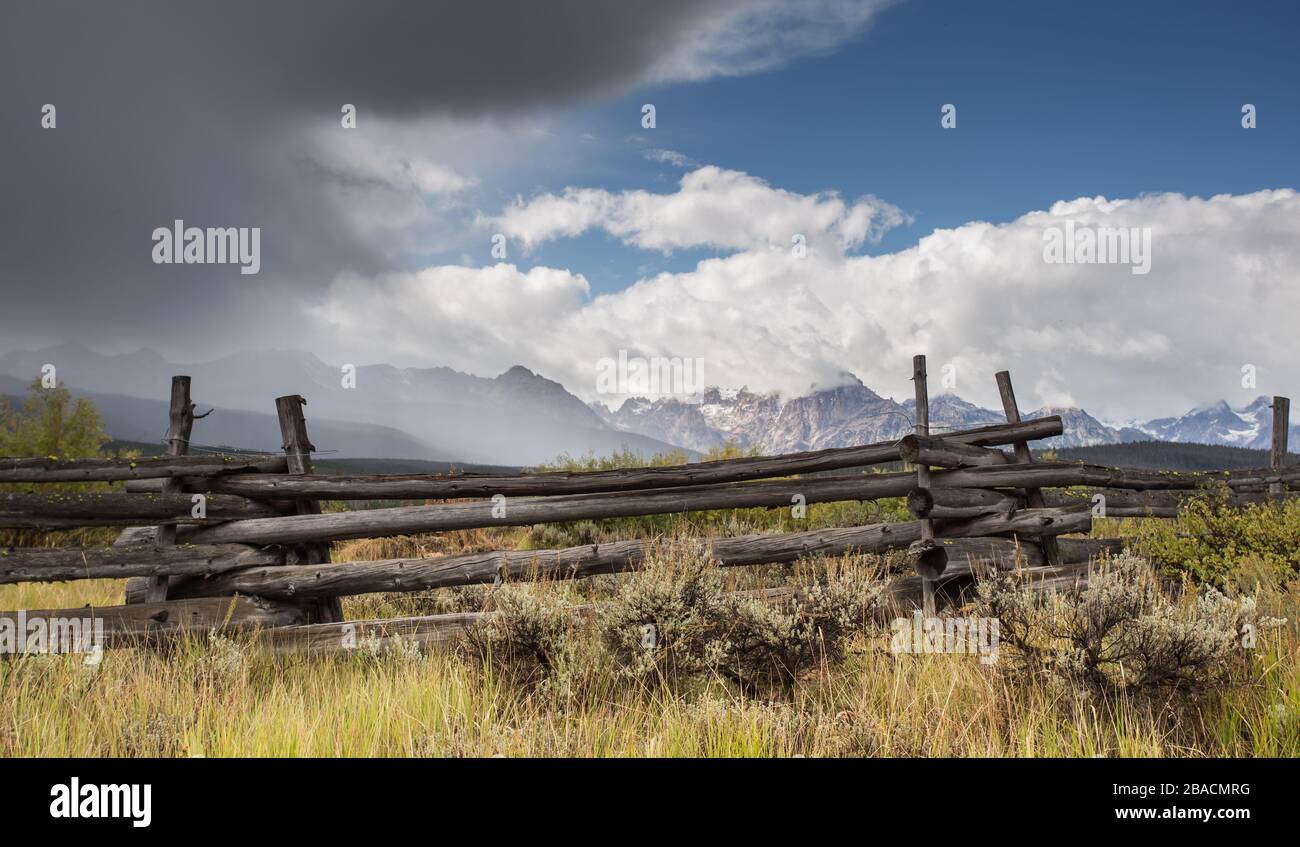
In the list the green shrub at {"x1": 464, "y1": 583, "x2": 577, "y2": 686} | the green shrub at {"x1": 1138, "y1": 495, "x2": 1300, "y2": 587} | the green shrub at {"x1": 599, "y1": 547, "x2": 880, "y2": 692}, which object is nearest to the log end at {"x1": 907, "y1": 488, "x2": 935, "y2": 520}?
the green shrub at {"x1": 599, "y1": 547, "x2": 880, "y2": 692}

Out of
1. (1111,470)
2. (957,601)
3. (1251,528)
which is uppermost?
(1111,470)

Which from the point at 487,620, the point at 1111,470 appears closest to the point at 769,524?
the point at 1111,470

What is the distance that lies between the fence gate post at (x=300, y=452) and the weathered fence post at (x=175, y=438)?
0.79 meters

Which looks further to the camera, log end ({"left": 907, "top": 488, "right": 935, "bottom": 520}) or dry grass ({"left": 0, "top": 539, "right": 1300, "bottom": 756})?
log end ({"left": 907, "top": 488, "right": 935, "bottom": 520})

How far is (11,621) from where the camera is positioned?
5.91m

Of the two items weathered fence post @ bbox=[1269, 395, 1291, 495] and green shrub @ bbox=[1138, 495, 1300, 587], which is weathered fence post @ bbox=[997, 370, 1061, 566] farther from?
weathered fence post @ bbox=[1269, 395, 1291, 495]

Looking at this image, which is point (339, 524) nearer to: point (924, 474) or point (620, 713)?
point (620, 713)

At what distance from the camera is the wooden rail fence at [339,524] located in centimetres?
632

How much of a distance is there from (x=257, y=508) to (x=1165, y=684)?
22.6 feet

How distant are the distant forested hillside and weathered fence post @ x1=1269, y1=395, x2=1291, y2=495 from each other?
95.5m

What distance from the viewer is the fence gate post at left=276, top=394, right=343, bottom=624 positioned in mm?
6816

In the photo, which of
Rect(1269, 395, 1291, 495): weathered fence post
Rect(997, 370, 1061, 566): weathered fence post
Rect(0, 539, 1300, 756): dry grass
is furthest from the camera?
Rect(1269, 395, 1291, 495): weathered fence post
